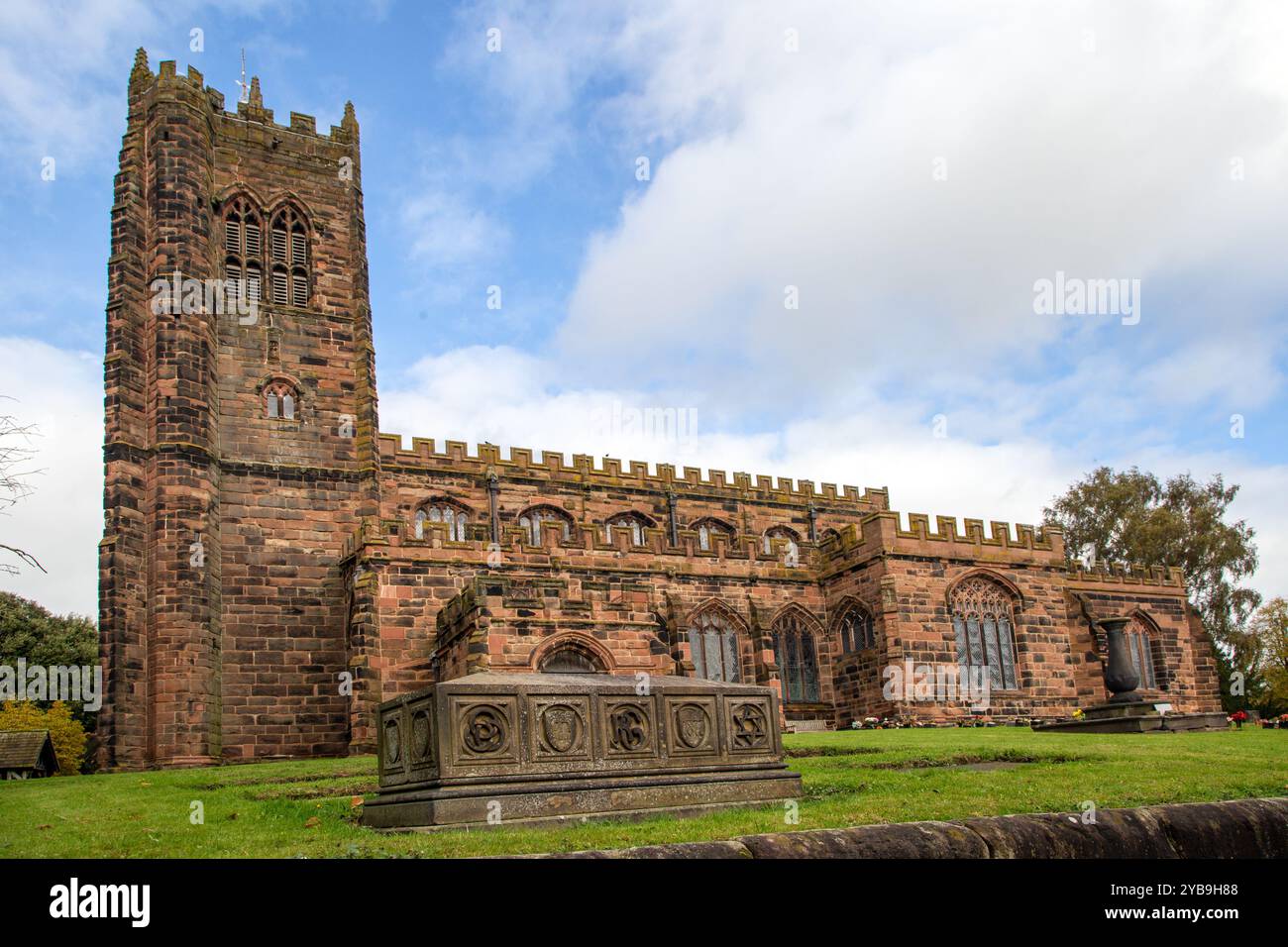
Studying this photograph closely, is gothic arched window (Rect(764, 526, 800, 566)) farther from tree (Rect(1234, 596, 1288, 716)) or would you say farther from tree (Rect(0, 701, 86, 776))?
tree (Rect(0, 701, 86, 776))

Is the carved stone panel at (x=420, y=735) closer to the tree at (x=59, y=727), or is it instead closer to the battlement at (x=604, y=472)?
the battlement at (x=604, y=472)

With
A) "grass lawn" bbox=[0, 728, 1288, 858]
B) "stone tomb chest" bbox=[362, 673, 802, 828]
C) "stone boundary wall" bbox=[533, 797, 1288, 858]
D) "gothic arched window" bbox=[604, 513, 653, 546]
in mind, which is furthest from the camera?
"gothic arched window" bbox=[604, 513, 653, 546]

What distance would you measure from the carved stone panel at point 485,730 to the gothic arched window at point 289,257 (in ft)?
73.6

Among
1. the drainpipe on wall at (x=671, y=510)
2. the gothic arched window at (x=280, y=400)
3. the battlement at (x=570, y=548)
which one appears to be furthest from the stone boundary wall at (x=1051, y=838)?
the drainpipe on wall at (x=671, y=510)

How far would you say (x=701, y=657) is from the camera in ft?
95.8

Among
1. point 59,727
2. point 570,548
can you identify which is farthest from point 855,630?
point 59,727

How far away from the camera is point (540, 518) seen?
3359 cm

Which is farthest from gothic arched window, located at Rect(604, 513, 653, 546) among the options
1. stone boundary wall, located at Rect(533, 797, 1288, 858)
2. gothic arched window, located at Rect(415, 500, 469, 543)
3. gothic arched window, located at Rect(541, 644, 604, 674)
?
stone boundary wall, located at Rect(533, 797, 1288, 858)

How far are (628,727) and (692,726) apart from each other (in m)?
0.75

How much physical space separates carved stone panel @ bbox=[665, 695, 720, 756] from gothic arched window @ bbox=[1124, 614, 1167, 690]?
28506 mm

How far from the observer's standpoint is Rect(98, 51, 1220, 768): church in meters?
23.7
